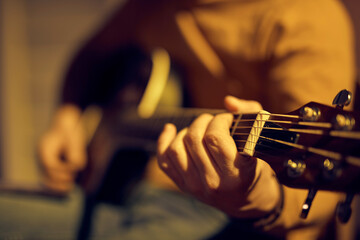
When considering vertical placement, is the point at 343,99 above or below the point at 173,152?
above

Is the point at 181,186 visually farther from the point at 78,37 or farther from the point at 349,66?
the point at 78,37

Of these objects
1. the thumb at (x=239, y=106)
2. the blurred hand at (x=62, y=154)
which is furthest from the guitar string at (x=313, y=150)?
the blurred hand at (x=62, y=154)

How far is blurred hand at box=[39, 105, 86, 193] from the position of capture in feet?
3.57

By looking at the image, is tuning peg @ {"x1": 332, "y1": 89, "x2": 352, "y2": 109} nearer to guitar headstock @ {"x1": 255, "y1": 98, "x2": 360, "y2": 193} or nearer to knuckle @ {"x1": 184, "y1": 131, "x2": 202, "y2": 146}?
guitar headstock @ {"x1": 255, "y1": 98, "x2": 360, "y2": 193}

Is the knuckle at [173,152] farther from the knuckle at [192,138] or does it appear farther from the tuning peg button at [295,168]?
the tuning peg button at [295,168]

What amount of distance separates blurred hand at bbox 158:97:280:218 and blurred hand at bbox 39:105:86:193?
2.42ft

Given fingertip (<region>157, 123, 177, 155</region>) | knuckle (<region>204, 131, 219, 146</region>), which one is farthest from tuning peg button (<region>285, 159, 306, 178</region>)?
fingertip (<region>157, 123, 177, 155</region>)

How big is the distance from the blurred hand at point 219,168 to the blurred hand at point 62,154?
736 millimetres

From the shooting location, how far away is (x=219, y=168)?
0.41 m

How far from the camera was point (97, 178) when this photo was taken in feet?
3.24

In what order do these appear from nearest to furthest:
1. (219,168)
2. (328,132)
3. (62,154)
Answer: (328,132), (219,168), (62,154)

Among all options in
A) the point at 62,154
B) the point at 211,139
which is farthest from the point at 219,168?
the point at 62,154

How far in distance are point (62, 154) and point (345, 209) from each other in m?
1.10

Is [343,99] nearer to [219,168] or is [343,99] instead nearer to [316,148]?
Result: [316,148]
